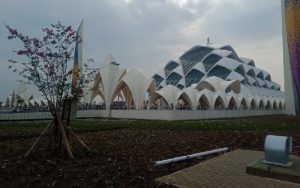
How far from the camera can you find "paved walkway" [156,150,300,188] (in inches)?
211

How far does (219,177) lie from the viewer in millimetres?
5848

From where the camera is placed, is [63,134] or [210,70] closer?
Answer: [63,134]

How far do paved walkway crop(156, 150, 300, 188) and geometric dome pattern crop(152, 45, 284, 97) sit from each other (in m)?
68.8

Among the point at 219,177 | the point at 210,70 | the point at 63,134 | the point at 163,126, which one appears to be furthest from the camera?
the point at 210,70

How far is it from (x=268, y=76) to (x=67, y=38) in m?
109

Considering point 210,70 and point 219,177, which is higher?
point 210,70

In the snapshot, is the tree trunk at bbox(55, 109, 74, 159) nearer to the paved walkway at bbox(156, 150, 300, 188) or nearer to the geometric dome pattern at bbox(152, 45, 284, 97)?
the paved walkway at bbox(156, 150, 300, 188)

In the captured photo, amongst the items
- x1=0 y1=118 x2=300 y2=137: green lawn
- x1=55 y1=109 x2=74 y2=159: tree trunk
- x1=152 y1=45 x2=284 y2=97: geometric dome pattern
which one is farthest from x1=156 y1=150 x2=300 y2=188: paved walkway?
x1=152 y1=45 x2=284 y2=97: geometric dome pattern

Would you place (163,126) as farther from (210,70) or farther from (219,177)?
(210,70)

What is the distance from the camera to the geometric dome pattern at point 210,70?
3189 inches

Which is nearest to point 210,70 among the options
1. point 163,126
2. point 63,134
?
point 163,126

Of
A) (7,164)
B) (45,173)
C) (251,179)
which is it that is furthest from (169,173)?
(7,164)

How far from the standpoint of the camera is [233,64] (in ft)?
266

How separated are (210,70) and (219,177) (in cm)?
7923
